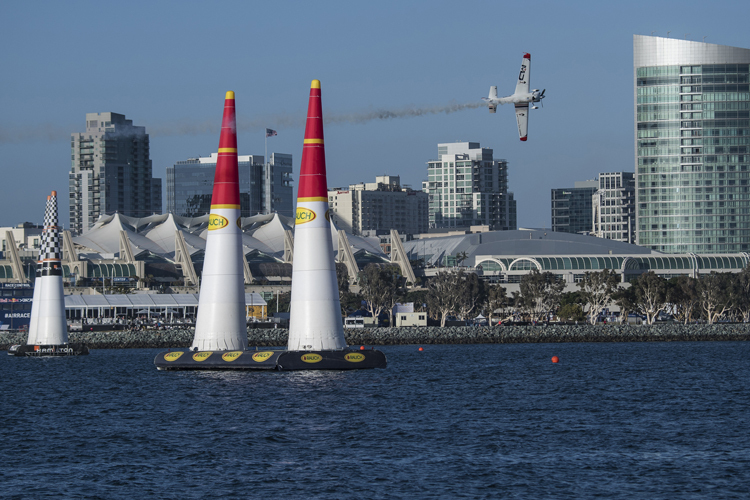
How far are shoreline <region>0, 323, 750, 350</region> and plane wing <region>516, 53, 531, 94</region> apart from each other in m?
45.0

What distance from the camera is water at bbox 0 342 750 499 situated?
31875mm

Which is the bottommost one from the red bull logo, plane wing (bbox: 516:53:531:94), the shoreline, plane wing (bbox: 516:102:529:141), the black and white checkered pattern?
the shoreline

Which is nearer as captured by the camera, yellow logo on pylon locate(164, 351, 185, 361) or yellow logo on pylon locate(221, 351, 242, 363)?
yellow logo on pylon locate(221, 351, 242, 363)

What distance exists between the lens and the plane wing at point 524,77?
75125mm

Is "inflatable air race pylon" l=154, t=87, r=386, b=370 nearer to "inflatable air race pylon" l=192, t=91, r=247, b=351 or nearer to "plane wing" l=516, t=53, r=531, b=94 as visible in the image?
"inflatable air race pylon" l=192, t=91, r=247, b=351

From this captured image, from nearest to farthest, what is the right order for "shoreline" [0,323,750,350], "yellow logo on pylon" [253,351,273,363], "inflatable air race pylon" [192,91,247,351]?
"yellow logo on pylon" [253,351,273,363]
"inflatable air race pylon" [192,91,247,351]
"shoreline" [0,323,750,350]

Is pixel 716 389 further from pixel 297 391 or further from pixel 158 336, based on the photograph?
pixel 158 336

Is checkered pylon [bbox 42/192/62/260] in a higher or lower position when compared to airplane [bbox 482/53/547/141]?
lower

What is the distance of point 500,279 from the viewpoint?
17875 cm

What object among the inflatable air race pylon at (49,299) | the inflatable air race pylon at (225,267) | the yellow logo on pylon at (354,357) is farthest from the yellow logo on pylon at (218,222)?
the inflatable air race pylon at (49,299)

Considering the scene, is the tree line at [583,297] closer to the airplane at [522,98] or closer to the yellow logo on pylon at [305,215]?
the airplane at [522,98]

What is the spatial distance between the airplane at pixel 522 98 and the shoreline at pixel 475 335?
4343 cm

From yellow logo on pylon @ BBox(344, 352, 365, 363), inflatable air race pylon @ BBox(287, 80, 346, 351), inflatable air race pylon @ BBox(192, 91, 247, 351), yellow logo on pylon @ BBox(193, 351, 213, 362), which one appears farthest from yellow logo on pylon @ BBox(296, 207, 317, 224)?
yellow logo on pylon @ BBox(193, 351, 213, 362)

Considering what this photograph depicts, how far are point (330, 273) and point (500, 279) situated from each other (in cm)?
12784
